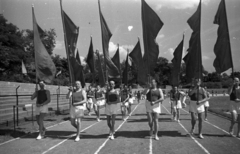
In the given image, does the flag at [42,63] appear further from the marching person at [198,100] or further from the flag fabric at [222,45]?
the flag fabric at [222,45]

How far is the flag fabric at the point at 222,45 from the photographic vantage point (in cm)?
835

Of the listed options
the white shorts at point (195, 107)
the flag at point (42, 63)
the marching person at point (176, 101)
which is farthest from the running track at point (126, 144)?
the marching person at point (176, 101)

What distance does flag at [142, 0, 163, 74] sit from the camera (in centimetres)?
838

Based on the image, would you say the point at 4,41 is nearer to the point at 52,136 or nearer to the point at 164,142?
the point at 52,136

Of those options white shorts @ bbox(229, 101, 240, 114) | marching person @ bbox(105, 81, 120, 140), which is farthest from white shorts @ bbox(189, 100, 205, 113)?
marching person @ bbox(105, 81, 120, 140)

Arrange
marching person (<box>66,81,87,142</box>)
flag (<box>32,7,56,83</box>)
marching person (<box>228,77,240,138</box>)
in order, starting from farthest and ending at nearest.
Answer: flag (<box>32,7,56,83</box>), marching person (<box>228,77,240,138</box>), marching person (<box>66,81,87,142</box>)

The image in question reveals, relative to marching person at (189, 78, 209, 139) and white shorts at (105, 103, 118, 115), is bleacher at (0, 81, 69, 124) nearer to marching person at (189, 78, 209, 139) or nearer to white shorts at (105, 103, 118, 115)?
white shorts at (105, 103, 118, 115)

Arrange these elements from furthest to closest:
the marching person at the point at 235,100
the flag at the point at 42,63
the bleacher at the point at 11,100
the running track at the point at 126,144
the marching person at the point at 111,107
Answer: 1. the bleacher at the point at 11,100
2. the flag at the point at 42,63
3. the marching person at the point at 111,107
4. the marching person at the point at 235,100
5. the running track at the point at 126,144

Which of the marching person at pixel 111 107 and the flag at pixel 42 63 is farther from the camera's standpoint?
the flag at pixel 42 63

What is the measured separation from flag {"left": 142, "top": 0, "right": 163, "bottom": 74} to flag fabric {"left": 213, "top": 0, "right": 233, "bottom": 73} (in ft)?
7.92

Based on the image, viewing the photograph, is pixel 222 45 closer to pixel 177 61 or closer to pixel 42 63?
pixel 177 61

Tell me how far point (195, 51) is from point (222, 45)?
104 centimetres

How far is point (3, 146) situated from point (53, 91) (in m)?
16.2

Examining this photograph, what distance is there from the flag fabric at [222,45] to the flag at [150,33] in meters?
2.41
